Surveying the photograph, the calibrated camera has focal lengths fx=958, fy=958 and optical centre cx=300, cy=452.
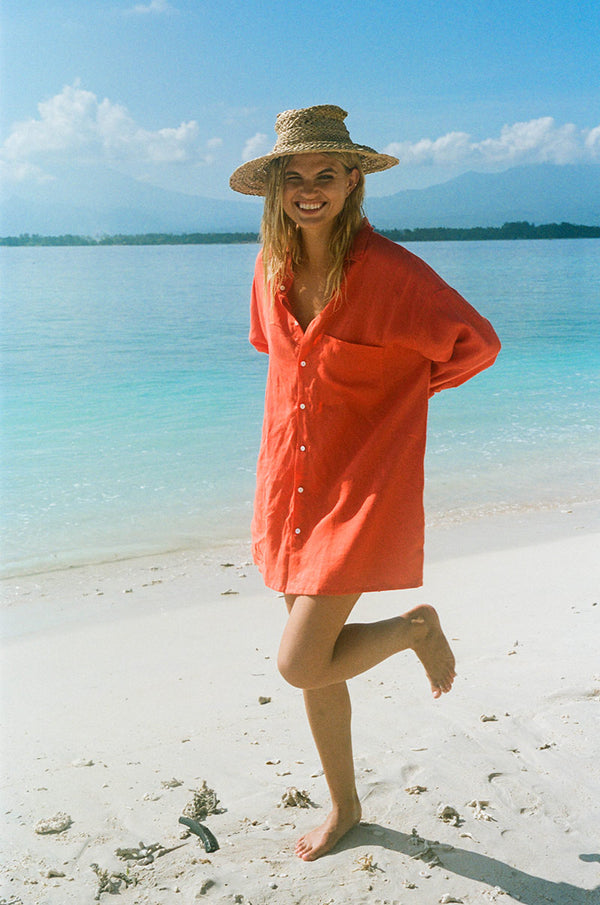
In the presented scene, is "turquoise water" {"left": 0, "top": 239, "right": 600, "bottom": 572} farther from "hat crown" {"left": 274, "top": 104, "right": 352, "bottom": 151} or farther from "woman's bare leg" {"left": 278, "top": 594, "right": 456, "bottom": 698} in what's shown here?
"hat crown" {"left": 274, "top": 104, "right": 352, "bottom": 151}

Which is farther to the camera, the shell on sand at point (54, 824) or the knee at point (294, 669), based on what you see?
the shell on sand at point (54, 824)

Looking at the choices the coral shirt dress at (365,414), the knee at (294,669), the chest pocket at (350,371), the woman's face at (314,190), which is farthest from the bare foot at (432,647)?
the woman's face at (314,190)

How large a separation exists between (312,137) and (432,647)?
4.72ft

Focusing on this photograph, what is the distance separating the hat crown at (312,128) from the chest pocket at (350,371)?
1.72 ft

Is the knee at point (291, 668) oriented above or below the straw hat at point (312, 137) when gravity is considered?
below

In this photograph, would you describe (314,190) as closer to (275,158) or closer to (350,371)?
(275,158)

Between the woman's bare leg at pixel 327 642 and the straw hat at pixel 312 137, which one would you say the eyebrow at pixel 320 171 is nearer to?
the straw hat at pixel 312 137

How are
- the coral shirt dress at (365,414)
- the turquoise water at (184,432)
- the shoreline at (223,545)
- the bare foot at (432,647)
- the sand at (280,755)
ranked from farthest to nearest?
the turquoise water at (184,432) < the shoreline at (223,545) < the bare foot at (432,647) < the sand at (280,755) < the coral shirt dress at (365,414)

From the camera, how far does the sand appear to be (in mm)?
2527

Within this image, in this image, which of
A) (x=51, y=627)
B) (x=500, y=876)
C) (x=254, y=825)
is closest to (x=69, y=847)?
(x=254, y=825)

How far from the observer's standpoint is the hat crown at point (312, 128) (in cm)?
250

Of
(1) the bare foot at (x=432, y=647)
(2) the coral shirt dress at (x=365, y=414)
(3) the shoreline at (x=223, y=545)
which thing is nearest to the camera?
(2) the coral shirt dress at (x=365, y=414)

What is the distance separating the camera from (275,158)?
255 centimetres

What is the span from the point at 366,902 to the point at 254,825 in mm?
485
